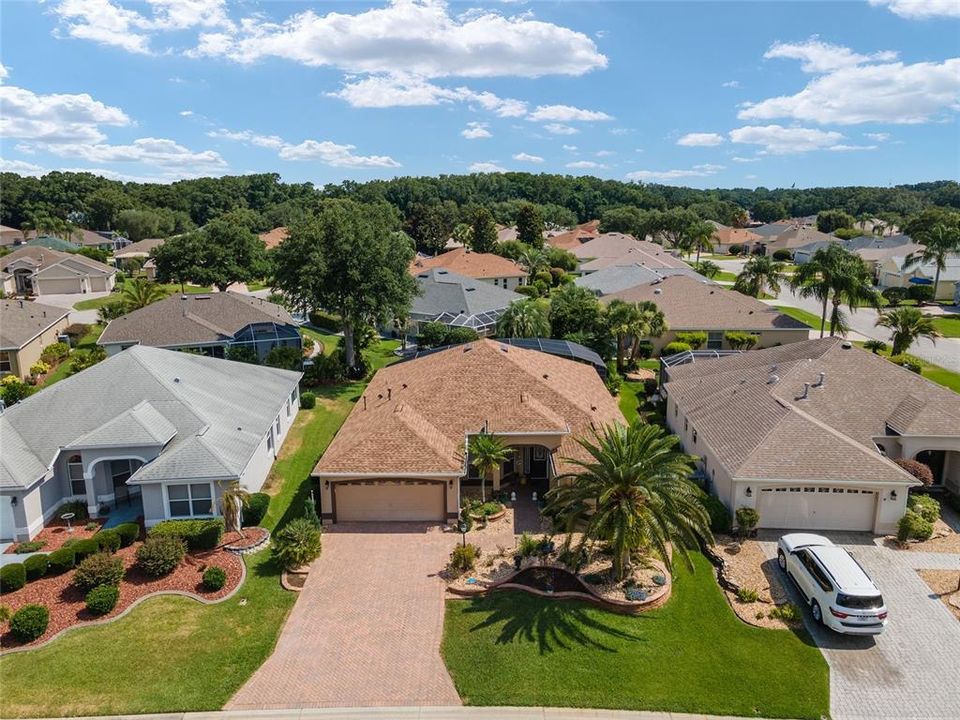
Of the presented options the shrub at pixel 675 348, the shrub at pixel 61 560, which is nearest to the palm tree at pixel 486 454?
the shrub at pixel 61 560

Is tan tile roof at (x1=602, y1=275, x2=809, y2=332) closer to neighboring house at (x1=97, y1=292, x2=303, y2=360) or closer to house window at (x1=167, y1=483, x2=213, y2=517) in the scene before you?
neighboring house at (x1=97, y1=292, x2=303, y2=360)

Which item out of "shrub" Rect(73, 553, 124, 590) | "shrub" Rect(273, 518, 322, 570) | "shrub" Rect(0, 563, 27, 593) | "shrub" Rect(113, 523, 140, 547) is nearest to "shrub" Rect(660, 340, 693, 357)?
"shrub" Rect(273, 518, 322, 570)

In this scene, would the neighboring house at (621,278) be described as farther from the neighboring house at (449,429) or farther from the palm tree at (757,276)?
the neighboring house at (449,429)

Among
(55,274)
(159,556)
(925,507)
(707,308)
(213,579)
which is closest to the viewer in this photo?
(213,579)

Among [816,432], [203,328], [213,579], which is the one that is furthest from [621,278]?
[213,579]

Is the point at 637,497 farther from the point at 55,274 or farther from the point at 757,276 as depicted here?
the point at 55,274

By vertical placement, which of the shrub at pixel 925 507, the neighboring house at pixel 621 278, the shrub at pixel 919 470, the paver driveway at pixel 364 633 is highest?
the neighboring house at pixel 621 278
